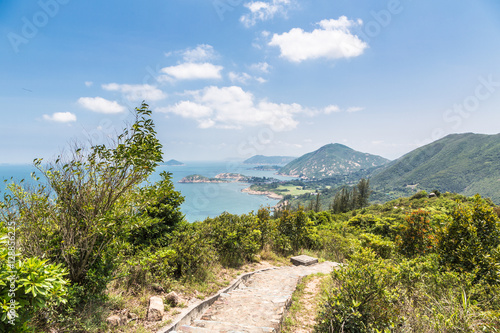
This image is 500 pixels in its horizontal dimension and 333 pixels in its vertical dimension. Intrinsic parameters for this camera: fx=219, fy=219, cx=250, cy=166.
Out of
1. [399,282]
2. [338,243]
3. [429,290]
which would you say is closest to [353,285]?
[399,282]

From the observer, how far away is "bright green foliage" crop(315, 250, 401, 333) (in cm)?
311

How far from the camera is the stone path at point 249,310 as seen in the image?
3422mm

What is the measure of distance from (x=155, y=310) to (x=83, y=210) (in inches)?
76.6

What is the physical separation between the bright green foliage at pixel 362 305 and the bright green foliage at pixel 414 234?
4.44m

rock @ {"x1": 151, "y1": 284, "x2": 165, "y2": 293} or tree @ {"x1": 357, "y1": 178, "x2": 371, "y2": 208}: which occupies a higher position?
rock @ {"x1": 151, "y1": 284, "x2": 165, "y2": 293}

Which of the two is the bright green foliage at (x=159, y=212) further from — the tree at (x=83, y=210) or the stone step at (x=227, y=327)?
the stone step at (x=227, y=327)

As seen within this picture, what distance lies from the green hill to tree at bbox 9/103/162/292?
13297 centimetres

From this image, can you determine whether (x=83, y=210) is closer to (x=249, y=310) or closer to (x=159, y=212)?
(x=159, y=212)

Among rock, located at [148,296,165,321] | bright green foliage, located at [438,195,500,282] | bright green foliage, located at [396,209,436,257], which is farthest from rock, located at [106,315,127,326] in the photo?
bright green foliage, located at [396,209,436,257]

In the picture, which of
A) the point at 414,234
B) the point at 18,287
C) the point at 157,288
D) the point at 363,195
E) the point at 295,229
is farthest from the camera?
the point at 363,195

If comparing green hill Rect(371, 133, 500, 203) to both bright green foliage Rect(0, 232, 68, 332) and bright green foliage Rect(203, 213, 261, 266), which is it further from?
bright green foliage Rect(0, 232, 68, 332)

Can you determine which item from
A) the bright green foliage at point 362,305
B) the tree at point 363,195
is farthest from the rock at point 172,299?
the tree at point 363,195

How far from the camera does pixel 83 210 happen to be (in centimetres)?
322

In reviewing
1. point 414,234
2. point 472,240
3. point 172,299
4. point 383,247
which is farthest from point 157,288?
point 414,234
